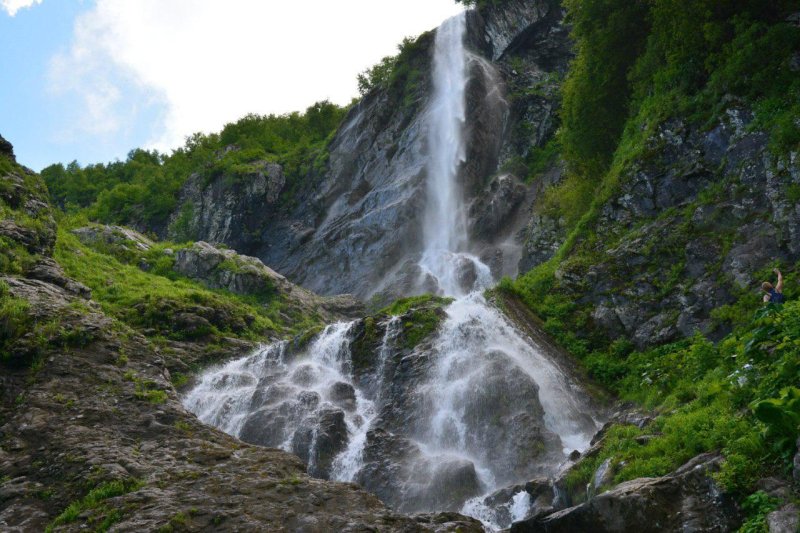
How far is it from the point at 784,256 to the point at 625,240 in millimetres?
5744

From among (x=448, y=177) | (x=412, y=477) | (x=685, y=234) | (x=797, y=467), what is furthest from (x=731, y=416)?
(x=448, y=177)

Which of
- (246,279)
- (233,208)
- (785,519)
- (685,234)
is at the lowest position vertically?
(785,519)

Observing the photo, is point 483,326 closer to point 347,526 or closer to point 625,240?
point 625,240

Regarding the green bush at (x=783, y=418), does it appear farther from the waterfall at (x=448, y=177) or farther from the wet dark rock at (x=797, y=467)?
the waterfall at (x=448, y=177)

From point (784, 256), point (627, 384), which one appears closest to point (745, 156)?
point (784, 256)

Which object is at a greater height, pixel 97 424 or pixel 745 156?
pixel 745 156

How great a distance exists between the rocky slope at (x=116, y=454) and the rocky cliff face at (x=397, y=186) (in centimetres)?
2199

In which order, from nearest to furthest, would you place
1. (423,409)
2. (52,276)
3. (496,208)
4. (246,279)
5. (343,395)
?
(52,276)
(423,409)
(343,395)
(246,279)
(496,208)

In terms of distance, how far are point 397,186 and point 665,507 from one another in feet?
116

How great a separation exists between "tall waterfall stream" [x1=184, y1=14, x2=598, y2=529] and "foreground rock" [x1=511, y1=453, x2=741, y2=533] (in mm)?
4797

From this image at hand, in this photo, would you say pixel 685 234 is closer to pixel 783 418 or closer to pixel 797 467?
pixel 783 418

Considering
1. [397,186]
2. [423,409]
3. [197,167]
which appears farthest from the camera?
[197,167]

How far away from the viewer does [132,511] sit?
30.4 feet

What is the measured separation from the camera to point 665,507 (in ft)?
25.5
